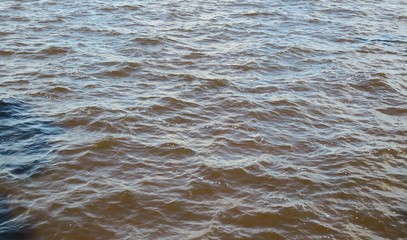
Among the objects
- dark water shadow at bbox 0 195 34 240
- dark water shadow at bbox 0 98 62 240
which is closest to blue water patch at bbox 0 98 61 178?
dark water shadow at bbox 0 98 62 240

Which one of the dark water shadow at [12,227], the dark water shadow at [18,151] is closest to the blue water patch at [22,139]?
the dark water shadow at [18,151]

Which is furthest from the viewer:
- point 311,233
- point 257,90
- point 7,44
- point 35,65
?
point 7,44

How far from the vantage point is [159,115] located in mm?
9836

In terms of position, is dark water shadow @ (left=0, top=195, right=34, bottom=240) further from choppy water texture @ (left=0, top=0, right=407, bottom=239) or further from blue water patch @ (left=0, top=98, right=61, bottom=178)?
blue water patch @ (left=0, top=98, right=61, bottom=178)

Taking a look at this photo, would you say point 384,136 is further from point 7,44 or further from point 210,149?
point 7,44

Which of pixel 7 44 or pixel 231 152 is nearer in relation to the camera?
pixel 231 152

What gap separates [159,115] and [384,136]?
466cm

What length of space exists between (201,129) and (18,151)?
3510 mm

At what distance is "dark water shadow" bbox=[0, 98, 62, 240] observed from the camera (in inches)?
260

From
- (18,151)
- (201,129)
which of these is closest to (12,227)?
(18,151)

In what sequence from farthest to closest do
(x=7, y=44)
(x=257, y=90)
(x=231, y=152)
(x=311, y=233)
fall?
(x=7, y=44), (x=257, y=90), (x=231, y=152), (x=311, y=233)

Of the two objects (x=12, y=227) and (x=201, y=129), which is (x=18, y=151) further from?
(x=201, y=129)

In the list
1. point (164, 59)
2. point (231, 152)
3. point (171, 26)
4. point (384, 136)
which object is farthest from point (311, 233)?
point (171, 26)

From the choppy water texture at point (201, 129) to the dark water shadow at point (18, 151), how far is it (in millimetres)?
27
